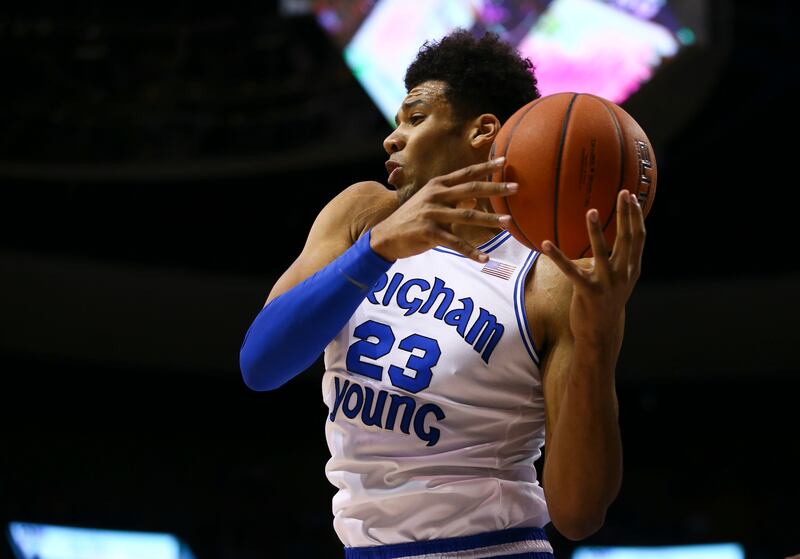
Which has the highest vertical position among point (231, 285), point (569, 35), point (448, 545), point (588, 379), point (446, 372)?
point (231, 285)

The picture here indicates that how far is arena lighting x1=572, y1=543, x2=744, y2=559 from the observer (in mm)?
9914

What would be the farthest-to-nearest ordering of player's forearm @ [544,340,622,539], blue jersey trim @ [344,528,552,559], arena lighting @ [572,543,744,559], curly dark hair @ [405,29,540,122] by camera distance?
arena lighting @ [572,543,744,559] < curly dark hair @ [405,29,540,122] < blue jersey trim @ [344,528,552,559] < player's forearm @ [544,340,622,539]

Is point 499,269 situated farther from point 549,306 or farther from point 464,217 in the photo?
point 464,217

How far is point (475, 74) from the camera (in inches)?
100

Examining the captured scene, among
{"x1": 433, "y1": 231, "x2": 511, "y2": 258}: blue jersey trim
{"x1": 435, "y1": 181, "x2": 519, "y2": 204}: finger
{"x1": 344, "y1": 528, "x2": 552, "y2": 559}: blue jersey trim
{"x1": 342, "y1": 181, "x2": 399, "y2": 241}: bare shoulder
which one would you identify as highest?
{"x1": 342, "y1": 181, "x2": 399, "y2": 241}: bare shoulder

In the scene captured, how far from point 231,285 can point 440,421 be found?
947 centimetres

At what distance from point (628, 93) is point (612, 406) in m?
5.70

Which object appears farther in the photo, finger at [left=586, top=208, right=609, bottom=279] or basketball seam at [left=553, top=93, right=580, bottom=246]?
basketball seam at [left=553, top=93, right=580, bottom=246]

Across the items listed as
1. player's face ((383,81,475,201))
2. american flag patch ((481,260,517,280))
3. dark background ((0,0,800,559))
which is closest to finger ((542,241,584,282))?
american flag patch ((481,260,517,280))

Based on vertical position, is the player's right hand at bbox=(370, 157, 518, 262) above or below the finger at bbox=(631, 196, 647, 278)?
above

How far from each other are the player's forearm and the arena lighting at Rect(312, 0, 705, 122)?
506 centimetres

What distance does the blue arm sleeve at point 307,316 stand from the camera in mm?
2107

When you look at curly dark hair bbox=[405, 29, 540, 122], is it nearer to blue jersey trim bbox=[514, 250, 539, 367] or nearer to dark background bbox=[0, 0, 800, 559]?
blue jersey trim bbox=[514, 250, 539, 367]

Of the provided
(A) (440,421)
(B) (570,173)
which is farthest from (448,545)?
(B) (570,173)
